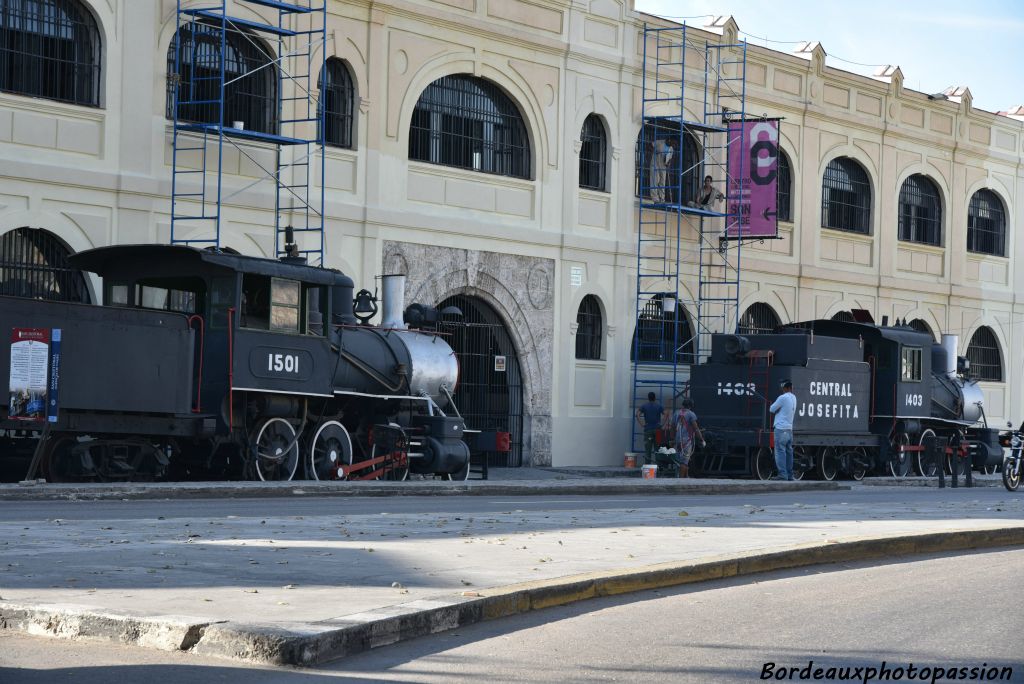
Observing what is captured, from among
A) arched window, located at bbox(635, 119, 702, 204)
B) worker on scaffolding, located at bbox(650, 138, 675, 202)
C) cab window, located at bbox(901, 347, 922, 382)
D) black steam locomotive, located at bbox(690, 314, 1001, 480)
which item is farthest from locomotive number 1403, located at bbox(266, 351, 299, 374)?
cab window, located at bbox(901, 347, 922, 382)

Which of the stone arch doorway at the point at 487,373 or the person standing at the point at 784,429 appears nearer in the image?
the person standing at the point at 784,429

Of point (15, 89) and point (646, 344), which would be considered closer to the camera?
point (15, 89)

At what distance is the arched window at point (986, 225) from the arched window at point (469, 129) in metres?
18.0

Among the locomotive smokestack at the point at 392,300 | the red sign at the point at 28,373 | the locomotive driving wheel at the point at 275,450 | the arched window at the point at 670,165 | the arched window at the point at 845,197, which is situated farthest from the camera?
the arched window at the point at 845,197

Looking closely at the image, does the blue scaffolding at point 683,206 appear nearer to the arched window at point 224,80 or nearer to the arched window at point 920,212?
the arched window at point 920,212

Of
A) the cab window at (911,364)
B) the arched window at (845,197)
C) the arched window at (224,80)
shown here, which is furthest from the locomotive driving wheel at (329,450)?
the arched window at (845,197)

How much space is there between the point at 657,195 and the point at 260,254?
37.1 ft

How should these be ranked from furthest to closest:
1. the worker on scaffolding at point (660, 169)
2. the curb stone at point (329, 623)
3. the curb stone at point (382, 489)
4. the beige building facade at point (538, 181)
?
1. the worker on scaffolding at point (660, 169)
2. the beige building facade at point (538, 181)
3. the curb stone at point (382, 489)
4. the curb stone at point (329, 623)

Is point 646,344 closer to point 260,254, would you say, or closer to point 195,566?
point 260,254

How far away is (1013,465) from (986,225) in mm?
19245

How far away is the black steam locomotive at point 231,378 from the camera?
765 inches

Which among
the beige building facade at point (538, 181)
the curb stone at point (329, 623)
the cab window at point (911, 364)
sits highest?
the beige building facade at point (538, 181)

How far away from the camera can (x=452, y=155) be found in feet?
103

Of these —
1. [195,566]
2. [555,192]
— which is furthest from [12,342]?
[555,192]
